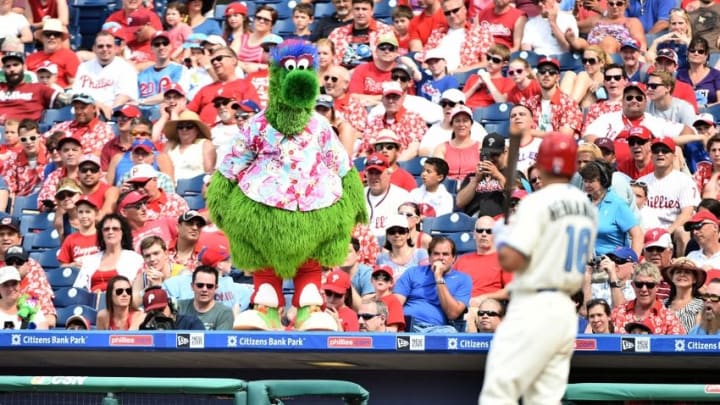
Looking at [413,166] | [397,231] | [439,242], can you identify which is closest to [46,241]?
[413,166]

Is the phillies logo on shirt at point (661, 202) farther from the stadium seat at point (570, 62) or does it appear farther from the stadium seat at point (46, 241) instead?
the stadium seat at point (46, 241)

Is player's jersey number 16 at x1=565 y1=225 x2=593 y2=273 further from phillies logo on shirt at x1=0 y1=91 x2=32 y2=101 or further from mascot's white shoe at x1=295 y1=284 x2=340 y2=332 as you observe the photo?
phillies logo on shirt at x1=0 y1=91 x2=32 y2=101

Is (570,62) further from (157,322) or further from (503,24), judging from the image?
(157,322)

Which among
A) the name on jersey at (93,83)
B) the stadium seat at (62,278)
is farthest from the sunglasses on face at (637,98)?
the name on jersey at (93,83)

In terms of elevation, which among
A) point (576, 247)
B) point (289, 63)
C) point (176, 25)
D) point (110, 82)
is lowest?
point (576, 247)

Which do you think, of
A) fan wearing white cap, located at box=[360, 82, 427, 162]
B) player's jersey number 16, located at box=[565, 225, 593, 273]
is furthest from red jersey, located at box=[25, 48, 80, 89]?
player's jersey number 16, located at box=[565, 225, 593, 273]

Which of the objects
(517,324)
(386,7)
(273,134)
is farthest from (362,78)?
(517,324)

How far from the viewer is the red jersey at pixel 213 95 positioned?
42.9 feet

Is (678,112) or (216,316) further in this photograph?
(678,112)

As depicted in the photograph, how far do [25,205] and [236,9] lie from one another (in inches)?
124

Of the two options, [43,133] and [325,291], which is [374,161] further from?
[43,133]

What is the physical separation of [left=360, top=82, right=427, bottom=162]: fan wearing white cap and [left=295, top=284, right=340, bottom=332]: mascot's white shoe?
3919mm

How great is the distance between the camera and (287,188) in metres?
8.05

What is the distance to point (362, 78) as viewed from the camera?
522 inches
